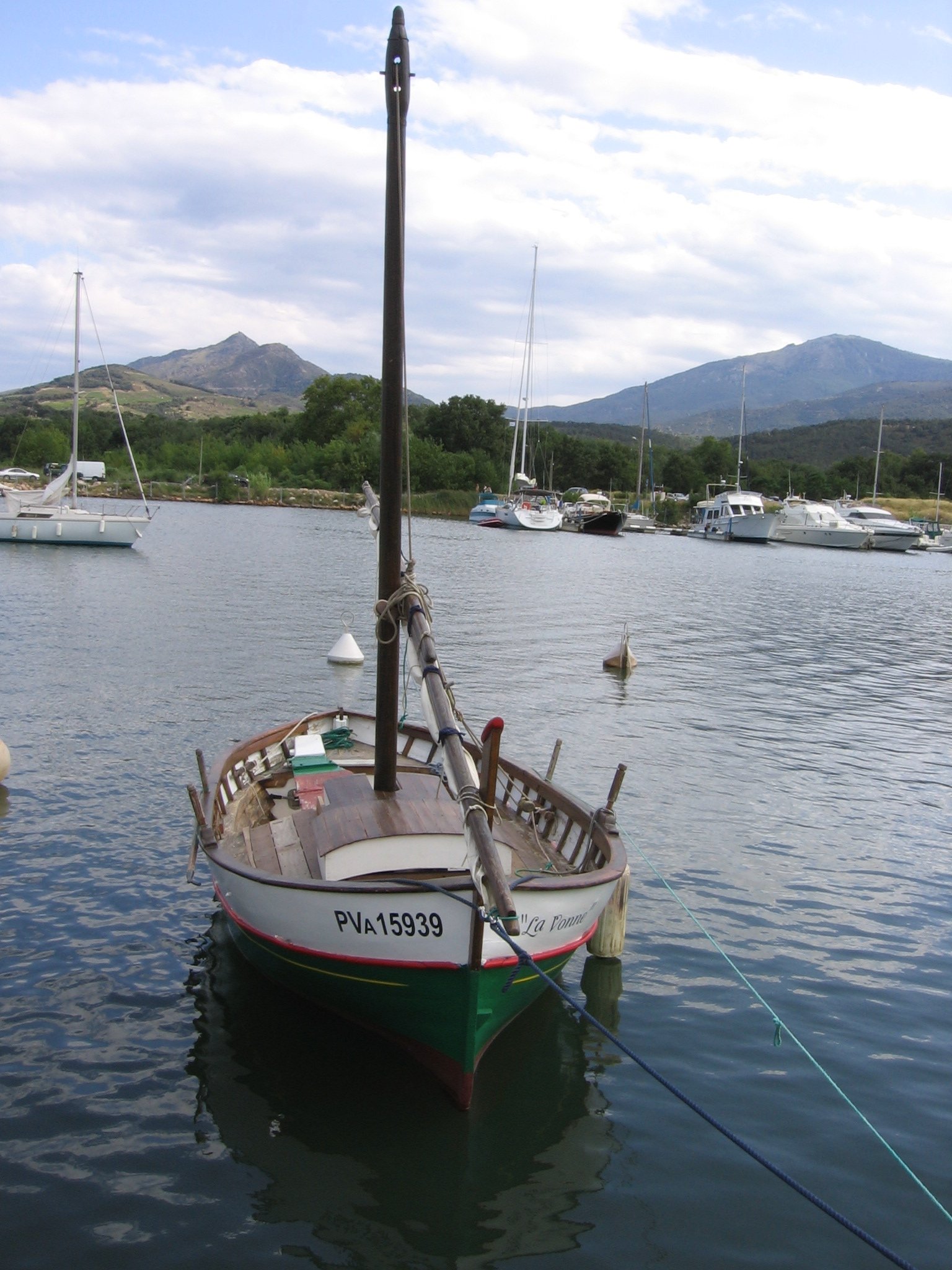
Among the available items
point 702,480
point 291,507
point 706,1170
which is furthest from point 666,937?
point 702,480

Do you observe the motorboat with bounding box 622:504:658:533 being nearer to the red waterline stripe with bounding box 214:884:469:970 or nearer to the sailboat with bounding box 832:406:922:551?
the sailboat with bounding box 832:406:922:551

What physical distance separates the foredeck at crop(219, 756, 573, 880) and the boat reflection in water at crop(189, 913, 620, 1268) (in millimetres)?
1150

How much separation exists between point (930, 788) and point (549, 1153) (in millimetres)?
11408

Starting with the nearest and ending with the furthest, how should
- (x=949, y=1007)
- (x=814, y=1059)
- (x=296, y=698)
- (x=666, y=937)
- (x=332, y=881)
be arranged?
(x=332, y=881), (x=814, y=1059), (x=949, y=1007), (x=666, y=937), (x=296, y=698)

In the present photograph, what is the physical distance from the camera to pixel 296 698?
20156mm

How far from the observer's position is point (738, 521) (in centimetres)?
9656

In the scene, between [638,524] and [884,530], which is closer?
[884,530]

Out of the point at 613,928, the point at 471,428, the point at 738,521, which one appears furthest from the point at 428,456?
the point at 613,928

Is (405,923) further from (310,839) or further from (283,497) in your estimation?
(283,497)

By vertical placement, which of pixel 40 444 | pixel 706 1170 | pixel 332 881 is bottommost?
pixel 706 1170

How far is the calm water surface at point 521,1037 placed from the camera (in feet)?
20.5

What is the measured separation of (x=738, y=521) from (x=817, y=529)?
827 centimetres

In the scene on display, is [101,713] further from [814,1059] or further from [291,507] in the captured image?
[291,507]

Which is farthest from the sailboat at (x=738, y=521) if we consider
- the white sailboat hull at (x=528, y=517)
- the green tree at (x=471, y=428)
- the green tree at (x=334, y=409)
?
the green tree at (x=334, y=409)
